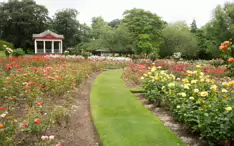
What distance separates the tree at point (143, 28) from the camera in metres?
30.3

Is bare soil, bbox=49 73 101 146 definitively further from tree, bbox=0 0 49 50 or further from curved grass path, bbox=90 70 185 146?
tree, bbox=0 0 49 50

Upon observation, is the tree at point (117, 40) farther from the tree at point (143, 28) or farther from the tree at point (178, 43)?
the tree at point (178, 43)

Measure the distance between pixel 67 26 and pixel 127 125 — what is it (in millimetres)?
37864

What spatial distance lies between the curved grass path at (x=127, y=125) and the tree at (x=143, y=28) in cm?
2476

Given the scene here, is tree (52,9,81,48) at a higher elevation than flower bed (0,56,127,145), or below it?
higher

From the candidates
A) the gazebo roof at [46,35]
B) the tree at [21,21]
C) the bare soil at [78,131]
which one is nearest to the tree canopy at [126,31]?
the tree at [21,21]

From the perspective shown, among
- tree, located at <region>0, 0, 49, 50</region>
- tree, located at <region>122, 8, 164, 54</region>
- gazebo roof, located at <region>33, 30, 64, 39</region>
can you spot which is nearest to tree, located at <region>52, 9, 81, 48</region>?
tree, located at <region>0, 0, 49, 50</region>

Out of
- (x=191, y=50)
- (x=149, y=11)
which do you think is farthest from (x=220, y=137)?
(x=191, y=50)

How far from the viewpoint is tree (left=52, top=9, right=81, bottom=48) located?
128ft

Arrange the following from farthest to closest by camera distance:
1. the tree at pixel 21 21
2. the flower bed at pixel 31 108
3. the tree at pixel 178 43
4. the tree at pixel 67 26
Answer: the tree at pixel 67 26 < the tree at pixel 178 43 < the tree at pixel 21 21 < the flower bed at pixel 31 108

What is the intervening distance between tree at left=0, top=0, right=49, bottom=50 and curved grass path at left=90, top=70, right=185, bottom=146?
34.3 m

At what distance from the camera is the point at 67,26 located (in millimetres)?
39500

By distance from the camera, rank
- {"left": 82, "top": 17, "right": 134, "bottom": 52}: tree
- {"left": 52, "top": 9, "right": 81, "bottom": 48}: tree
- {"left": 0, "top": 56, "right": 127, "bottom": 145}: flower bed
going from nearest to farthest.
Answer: {"left": 0, "top": 56, "right": 127, "bottom": 145}: flower bed, {"left": 82, "top": 17, "right": 134, "bottom": 52}: tree, {"left": 52, "top": 9, "right": 81, "bottom": 48}: tree

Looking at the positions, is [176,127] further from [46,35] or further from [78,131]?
[46,35]
